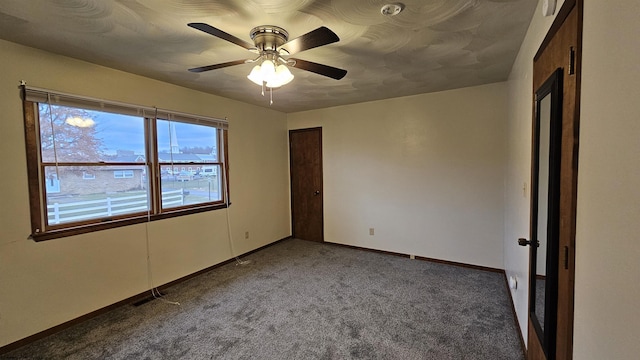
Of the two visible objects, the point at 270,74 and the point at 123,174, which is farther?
the point at 123,174

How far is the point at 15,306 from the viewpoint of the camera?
224 cm

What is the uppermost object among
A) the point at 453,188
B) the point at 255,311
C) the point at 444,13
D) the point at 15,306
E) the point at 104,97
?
the point at 444,13

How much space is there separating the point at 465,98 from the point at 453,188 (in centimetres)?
121

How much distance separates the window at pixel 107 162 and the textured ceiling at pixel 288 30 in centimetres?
50

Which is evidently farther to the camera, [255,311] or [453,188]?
[453,188]

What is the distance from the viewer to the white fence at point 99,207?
252cm

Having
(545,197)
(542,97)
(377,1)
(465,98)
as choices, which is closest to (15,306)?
(377,1)

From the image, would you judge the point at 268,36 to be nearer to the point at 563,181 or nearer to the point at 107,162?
the point at 563,181

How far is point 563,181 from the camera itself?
126 cm

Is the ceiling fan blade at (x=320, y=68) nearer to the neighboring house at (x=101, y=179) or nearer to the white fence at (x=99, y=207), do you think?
the neighboring house at (x=101, y=179)

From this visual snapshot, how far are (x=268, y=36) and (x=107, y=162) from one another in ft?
7.02

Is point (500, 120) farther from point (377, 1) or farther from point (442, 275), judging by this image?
point (377, 1)

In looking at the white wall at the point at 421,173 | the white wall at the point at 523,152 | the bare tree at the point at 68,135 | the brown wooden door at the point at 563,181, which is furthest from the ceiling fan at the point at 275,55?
the white wall at the point at 421,173

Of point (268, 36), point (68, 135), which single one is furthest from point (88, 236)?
point (268, 36)
